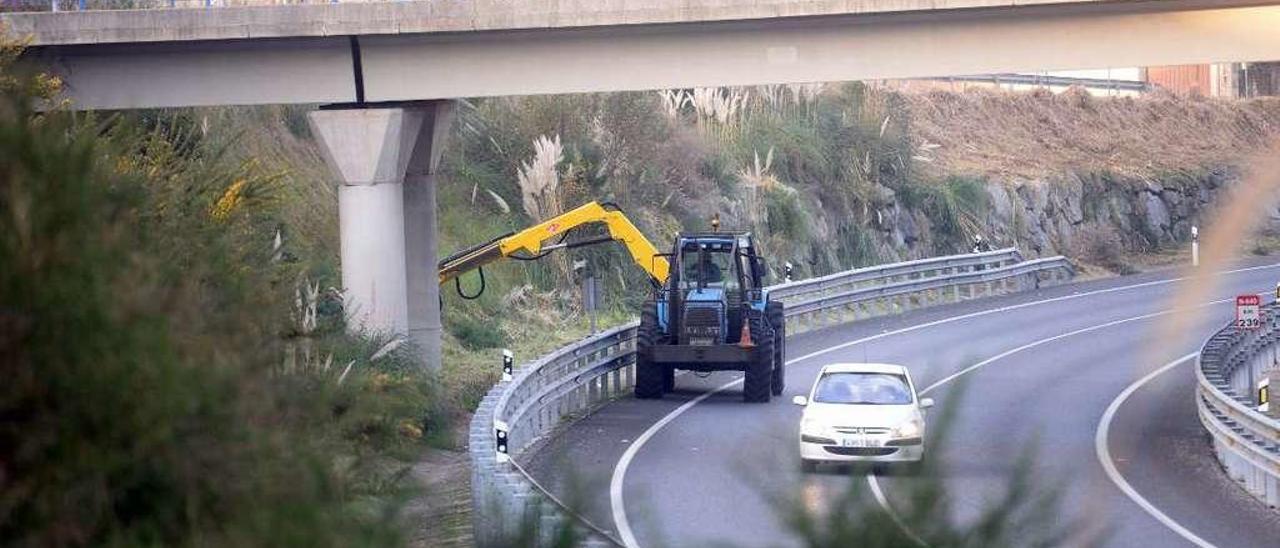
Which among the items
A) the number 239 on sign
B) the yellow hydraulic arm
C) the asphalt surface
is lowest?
the asphalt surface

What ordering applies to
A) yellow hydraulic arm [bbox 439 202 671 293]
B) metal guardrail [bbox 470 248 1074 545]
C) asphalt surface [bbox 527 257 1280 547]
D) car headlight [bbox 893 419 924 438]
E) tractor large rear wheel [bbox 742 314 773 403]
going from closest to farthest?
asphalt surface [bbox 527 257 1280 547] → metal guardrail [bbox 470 248 1074 545] → car headlight [bbox 893 419 924 438] → tractor large rear wheel [bbox 742 314 773 403] → yellow hydraulic arm [bbox 439 202 671 293]

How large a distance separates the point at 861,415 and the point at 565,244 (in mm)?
8435

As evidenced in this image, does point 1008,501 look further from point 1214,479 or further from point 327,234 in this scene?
point 327,234

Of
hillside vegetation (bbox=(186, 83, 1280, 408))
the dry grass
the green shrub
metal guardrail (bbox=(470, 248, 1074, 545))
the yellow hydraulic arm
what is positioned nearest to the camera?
the green shrub

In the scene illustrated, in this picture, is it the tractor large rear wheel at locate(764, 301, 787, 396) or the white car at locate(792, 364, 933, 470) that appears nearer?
the white car at locate(792, 364, 933, 470)

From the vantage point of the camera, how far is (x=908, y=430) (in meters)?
19.5

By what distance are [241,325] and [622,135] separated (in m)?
36.8

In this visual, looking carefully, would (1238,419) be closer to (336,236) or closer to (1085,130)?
(336,236)

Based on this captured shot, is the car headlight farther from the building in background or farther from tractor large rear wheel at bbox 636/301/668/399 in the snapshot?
the building in background

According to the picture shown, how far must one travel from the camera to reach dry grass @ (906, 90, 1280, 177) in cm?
5662

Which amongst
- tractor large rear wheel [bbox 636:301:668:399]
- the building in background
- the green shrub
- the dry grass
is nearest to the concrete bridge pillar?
tractor large rear wheel [bbox 636:301:668:399]

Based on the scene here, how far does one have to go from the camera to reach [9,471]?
195 inches

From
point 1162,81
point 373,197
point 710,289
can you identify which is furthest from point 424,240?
point 1162,81

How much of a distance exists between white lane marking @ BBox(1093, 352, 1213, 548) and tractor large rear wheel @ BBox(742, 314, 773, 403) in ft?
15.1
